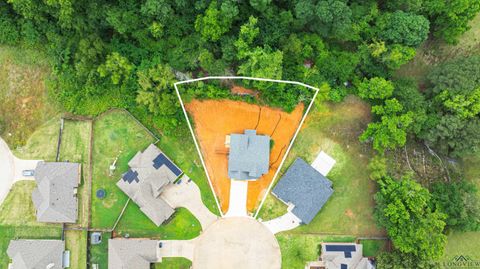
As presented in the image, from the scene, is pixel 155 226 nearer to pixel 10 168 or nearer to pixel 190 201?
pixel 190 201

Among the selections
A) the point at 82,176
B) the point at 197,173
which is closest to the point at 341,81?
the point at 197,173

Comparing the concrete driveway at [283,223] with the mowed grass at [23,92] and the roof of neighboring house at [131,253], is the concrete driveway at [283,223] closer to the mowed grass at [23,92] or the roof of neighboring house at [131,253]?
the roof of neighboring house at [131,253]

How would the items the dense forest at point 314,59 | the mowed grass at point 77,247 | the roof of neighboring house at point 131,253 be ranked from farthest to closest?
1. the mowed grass at point 77,247
2. the roof of neighboring house at point 131,253
3. the dense forest at point 314,59

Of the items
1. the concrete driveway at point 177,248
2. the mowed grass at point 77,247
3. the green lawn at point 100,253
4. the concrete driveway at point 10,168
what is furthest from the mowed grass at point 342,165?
the concrete driveway at point 10,168

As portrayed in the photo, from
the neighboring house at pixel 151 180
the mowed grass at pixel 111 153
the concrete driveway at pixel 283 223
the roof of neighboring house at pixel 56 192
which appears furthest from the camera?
the concrete driveway at pixel 283 223

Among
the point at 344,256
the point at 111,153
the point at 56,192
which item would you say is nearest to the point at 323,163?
the point at 344,256

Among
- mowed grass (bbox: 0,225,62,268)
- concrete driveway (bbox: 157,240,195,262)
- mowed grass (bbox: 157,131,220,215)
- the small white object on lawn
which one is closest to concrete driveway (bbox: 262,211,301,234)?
the small white object on lawn

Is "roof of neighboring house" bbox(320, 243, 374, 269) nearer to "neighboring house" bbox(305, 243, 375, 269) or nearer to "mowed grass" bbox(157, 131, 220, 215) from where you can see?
"neighboring house" bbox(305, 243, 375, 269)
